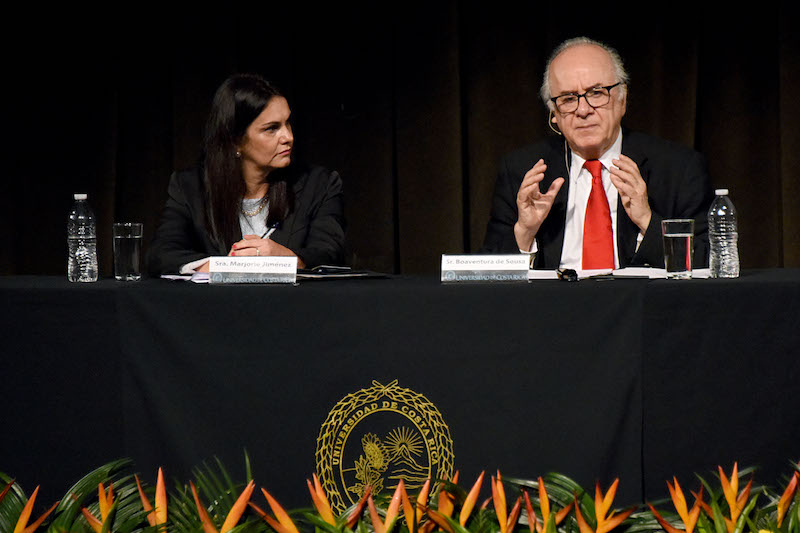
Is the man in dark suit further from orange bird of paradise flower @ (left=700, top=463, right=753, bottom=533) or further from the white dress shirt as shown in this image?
orange bird of paradise flower @ (left=700, top=463, right=753, bottom=533)

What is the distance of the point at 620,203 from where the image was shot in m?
2.24

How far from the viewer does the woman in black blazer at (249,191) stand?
231 cm

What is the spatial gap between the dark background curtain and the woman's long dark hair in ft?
1.96

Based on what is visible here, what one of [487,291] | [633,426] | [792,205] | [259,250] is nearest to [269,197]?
[259,250]

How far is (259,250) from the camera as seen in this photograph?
76.4 inches

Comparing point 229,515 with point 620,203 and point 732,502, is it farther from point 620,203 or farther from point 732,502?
point 620,203

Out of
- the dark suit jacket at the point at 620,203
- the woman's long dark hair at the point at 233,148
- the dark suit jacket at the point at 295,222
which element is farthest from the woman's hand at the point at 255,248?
the dark suit jacket at the point at 620,203

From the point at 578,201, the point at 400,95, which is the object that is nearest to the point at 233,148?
the point at 400,95

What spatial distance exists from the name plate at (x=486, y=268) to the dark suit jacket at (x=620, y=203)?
0.62 metres

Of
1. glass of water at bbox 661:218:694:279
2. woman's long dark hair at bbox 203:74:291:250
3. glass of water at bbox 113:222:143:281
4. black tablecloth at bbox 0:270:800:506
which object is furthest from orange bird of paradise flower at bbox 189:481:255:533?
woman's long dark hair at bbox 203:74:291:250

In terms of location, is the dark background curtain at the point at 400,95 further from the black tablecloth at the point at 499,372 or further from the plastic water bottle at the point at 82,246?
the black tablecloth at the point at 499,372

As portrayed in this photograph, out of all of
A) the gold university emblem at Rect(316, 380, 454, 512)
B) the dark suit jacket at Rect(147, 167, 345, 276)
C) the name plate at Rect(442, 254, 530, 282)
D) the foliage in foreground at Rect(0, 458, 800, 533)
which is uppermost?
the dark suit jacket at Rect(147, 167, 345, 276)

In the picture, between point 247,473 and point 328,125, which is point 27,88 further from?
point 247,473

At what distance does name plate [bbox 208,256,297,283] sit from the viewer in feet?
5.08
